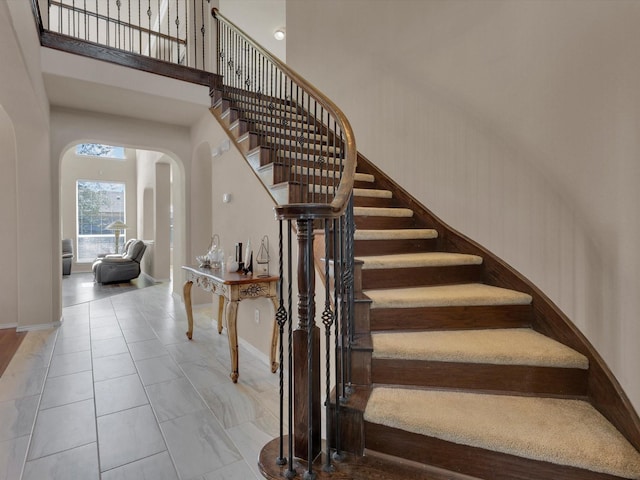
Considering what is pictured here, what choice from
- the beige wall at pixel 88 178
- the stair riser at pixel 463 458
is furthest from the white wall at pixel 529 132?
the beige wall at pixel 88 178

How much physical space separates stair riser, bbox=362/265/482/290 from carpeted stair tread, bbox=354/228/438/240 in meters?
0.35

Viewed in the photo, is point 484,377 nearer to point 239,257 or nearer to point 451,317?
point 451,317

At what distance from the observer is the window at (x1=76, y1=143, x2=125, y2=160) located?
955 cm

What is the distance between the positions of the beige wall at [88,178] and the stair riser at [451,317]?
10.2 meters

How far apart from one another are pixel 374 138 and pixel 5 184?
179 inches

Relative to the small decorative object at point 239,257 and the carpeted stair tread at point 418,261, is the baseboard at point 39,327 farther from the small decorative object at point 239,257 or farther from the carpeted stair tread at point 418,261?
the carpeted stair tread at point 418,261

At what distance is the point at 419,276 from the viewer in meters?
2.31

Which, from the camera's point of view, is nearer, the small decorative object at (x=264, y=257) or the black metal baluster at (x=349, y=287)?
the black metal baluster at (x=349, y=287)

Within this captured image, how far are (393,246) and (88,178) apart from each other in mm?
10269

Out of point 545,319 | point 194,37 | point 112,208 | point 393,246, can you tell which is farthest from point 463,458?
point 112,208

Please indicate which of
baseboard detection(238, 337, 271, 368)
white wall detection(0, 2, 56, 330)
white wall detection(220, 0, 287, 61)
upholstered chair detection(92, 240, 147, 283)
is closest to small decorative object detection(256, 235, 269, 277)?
baseboard detection(238, 337, 271, 368)

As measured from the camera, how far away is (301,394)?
1235 millimetres

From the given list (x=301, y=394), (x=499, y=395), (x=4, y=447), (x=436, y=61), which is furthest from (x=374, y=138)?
(x=4, y=447)

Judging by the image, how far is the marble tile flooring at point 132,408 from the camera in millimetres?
1769
